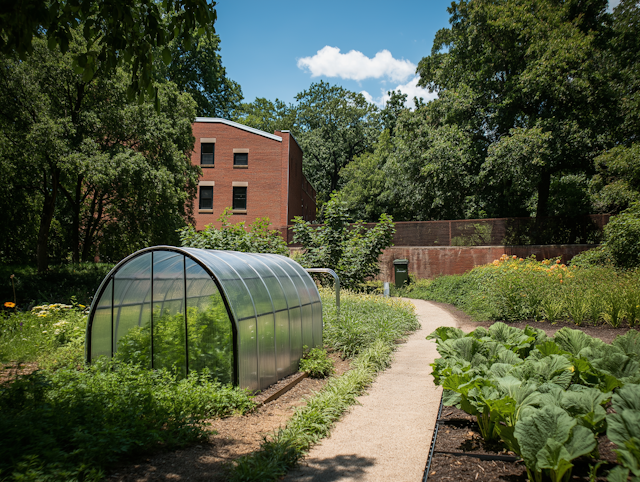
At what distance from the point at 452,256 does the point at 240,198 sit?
640 inches

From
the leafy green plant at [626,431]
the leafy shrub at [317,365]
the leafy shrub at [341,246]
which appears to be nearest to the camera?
the leafy green plant at [626,431]

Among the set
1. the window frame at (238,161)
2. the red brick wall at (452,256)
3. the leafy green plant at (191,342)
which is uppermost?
the window frame at (238,161)

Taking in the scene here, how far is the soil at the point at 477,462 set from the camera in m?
3.41

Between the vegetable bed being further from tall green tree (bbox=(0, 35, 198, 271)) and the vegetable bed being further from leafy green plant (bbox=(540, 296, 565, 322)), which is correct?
tall green tree (bbox=(0, 35, 198, 271))

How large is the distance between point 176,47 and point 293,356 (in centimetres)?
3709

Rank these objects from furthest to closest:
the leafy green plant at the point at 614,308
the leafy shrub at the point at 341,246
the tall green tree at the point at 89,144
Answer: the leafy shrub at the point at 341,246, the tall green tree at the point at 89,144, the leafy green plant at the point at 614,308

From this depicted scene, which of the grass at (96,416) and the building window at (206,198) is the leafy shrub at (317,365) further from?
the building window at (206,198)

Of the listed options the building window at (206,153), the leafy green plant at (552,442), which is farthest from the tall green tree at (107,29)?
the building window at (206,153)

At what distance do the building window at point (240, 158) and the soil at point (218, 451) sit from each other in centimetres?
2750

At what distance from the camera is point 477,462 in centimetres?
374

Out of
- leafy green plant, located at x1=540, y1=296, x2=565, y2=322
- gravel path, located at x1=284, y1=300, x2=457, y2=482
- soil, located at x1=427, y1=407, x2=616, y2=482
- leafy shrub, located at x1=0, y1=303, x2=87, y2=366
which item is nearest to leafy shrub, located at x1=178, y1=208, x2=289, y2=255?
leafy shrub, located at x1=0, y1=303, x2=87, y2=366

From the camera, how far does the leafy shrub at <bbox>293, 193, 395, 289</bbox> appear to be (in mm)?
16672

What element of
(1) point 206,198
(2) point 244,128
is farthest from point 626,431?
(2) point 244,128

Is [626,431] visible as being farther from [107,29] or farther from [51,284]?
[51,284]
